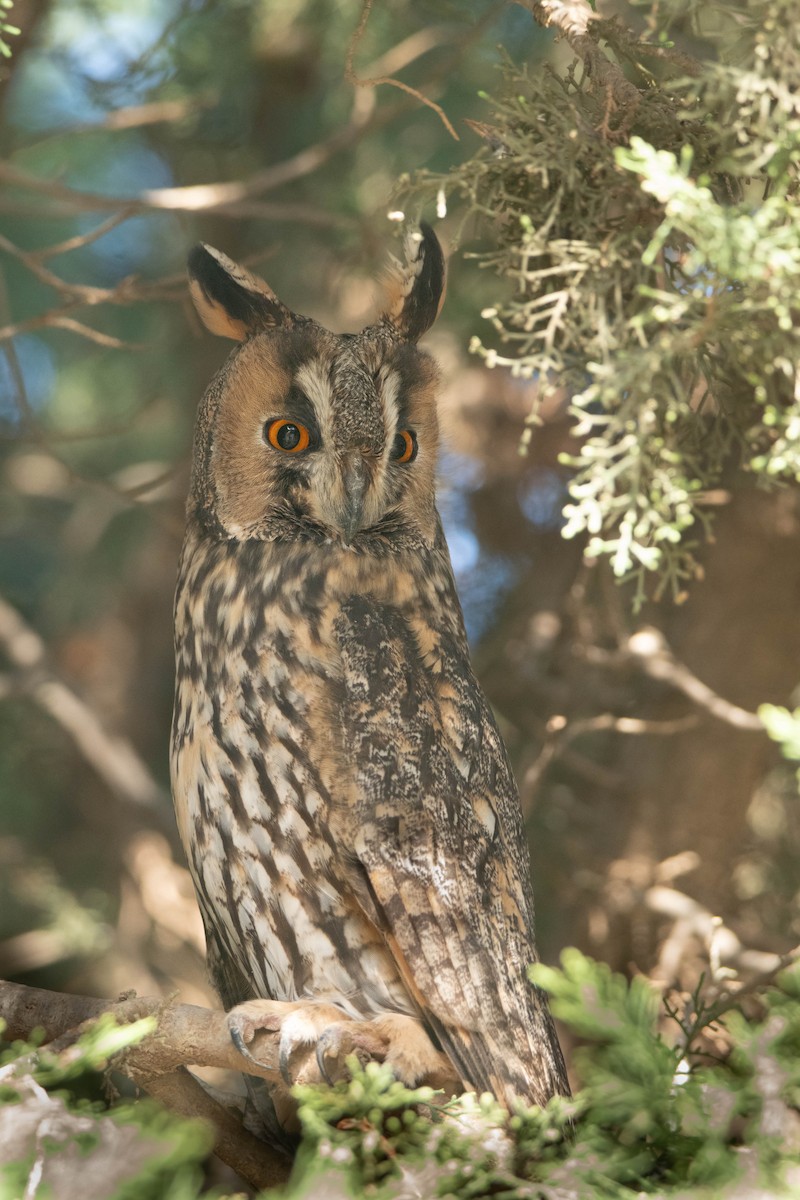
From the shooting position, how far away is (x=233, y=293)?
6.43ft

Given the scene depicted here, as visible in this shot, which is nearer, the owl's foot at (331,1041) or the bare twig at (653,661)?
the owl's foot at (331,1041)

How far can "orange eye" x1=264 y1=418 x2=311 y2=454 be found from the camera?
1839 millimetres

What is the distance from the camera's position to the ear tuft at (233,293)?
1.95 meters

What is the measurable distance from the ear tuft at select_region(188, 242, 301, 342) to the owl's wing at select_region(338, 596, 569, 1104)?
0.52 m

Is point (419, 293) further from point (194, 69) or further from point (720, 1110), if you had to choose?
point (194, 69)

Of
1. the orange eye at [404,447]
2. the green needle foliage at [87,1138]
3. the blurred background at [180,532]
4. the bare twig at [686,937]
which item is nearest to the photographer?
the green needle foliage at [87,1138]

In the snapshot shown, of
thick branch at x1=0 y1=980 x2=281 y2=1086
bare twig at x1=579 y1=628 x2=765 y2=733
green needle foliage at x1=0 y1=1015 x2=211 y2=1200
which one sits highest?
bare twig at x1=579 y1=628 x2=765 y2=733

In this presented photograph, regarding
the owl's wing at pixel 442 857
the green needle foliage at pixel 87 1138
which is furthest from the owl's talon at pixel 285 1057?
the green needle foliage at pixel 87 1138

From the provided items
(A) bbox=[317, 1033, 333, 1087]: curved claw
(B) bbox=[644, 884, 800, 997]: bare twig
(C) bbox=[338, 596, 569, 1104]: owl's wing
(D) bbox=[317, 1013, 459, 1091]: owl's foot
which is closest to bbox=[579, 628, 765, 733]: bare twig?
(B) bbox=[644, 884, 800, 997]: bare twig

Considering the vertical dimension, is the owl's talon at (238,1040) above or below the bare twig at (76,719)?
below

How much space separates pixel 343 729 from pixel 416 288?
0.80m

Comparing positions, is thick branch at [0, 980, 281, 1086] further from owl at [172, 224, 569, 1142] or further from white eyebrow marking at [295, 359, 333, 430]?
white eyebrow marking at [295, 359, 333, 430]

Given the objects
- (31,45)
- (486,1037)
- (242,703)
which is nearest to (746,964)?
(486,1037)

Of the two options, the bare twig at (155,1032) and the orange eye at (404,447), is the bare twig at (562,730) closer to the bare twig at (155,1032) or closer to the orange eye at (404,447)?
the orange eye at (404,447)
